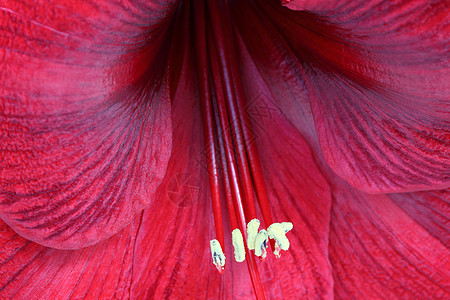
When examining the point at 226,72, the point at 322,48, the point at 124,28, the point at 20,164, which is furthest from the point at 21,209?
the point at 322,48

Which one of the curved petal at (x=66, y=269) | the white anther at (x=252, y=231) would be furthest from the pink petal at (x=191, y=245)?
the white anther at (x=252, y=231)

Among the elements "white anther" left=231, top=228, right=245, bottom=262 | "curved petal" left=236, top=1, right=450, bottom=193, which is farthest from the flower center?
"curved petal" left=236, top=1, right=450, bottom=193

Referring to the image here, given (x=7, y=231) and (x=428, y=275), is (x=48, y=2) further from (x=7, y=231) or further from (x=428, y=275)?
(x=428, y=275)

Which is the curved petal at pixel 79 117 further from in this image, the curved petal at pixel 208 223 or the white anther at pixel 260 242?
the white anther at pixel 260 242

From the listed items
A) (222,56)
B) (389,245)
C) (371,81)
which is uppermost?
(222,56)

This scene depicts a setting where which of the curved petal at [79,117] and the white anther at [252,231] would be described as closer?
the curved petal at [79,117]

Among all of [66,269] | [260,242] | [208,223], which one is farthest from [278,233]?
[66,269]

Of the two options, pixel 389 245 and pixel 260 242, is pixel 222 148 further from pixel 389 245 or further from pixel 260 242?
pixel 389 245
